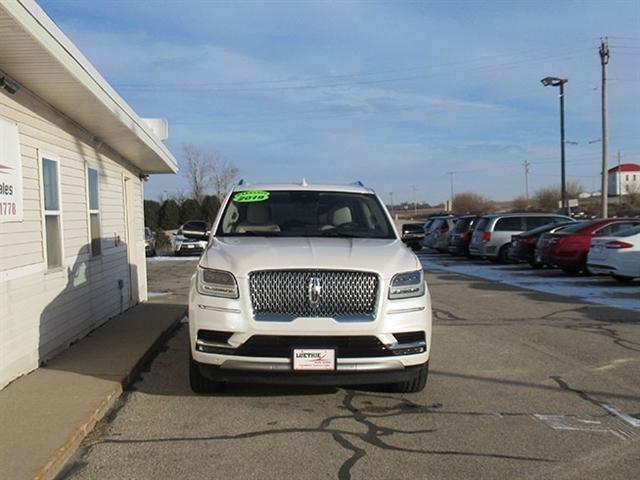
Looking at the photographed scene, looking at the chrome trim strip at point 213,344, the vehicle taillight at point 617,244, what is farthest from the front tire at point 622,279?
the chrome trim strip at point 213,344

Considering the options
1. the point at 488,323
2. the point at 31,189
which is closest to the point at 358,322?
the point at 31,189

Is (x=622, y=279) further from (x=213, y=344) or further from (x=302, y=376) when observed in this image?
(x=213, y=344)

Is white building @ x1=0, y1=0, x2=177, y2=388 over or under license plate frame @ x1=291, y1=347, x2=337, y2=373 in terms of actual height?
over

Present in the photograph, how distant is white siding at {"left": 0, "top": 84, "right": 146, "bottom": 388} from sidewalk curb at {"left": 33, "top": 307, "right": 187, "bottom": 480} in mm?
1044

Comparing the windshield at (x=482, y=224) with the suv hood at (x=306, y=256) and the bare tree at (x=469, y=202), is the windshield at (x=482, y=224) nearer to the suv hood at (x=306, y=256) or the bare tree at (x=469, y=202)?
the suv hood at (x=306, y=256)

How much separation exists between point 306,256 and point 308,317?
55 cm

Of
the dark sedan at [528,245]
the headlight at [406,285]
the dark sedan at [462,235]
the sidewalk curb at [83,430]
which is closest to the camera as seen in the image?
the sidewalk curb at [83,430]

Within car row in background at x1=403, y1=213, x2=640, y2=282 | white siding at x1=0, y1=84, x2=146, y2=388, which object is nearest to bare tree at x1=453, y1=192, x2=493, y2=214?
car row in background at x1=403, y1=213, x2=640, y2=282

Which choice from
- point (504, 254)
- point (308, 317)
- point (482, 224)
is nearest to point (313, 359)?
point (308, 317)

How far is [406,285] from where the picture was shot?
5.59 m

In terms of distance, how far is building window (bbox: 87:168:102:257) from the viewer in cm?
981

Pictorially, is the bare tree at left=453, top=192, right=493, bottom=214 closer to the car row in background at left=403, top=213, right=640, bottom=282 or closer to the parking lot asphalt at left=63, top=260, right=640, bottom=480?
the car row in background at left=403, top=213, right=640, bottom=282

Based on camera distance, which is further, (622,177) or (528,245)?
(622,177)

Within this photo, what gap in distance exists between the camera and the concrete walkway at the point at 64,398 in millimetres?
4383
